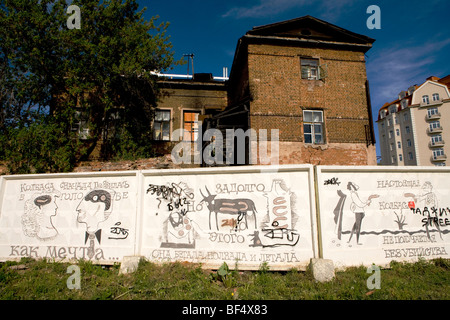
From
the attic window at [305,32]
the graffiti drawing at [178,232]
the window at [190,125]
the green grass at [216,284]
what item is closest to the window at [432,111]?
the attic window at [305,32]

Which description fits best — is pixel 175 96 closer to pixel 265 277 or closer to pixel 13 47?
pixel 13 47

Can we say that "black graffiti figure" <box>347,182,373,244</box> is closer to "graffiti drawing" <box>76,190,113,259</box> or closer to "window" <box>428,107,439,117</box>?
"graffiti drawing" <box>76,190,113,259</box>

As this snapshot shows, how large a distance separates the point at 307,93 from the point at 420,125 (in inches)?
1916

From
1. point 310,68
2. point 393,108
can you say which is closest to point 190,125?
point 310,68

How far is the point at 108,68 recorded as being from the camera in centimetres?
1089

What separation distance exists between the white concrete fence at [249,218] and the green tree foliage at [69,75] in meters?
7.03

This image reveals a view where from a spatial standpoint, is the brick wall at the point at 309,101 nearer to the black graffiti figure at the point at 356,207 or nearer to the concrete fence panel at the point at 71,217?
the black graffiti figure at the point at 356,207

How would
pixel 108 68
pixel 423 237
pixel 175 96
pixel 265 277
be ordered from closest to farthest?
pixel 265 277
pixel 423 237
pixel 108 68
pixel 175 96

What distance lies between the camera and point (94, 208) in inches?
183

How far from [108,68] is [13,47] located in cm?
420

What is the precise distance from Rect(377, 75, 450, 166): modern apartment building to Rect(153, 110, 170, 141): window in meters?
48.2

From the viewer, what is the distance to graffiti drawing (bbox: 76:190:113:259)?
4531 mm

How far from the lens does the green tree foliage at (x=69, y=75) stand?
394 inches
